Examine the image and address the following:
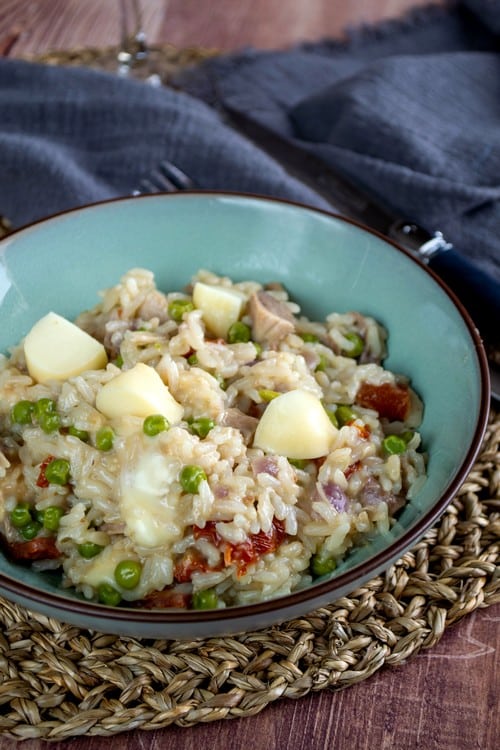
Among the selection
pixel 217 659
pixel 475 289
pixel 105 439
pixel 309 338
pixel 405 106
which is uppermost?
pixel 405 106

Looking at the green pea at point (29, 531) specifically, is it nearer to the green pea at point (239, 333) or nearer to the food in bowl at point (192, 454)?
the food in bowl at point (192, 454)

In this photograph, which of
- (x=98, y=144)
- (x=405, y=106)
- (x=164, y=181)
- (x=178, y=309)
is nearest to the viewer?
(x=178, y=309)

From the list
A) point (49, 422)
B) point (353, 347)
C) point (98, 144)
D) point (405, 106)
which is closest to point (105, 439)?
point (49, 422)

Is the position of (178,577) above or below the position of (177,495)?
below

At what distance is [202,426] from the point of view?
124 inches

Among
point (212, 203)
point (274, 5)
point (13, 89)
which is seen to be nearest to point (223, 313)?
point (212, 203)

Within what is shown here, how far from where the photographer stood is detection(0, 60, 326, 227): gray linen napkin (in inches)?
192

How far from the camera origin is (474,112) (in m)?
5.48

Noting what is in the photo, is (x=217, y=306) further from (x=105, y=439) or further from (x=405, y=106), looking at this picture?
(x=405, y=106)

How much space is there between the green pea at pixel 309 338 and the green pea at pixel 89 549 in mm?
1362

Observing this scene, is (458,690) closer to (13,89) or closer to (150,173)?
(150,173)

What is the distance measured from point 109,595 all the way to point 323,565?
78 cm

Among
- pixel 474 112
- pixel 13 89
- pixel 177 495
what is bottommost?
pixel 13 89

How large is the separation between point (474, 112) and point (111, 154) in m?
2.41
